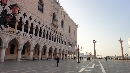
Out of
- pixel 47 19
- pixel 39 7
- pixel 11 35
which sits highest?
pixel 39 7

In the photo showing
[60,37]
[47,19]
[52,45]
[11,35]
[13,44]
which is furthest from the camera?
[60,37]

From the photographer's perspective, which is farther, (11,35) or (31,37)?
(31,37)

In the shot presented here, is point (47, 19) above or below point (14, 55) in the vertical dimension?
above

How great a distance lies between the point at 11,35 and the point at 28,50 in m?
8.41

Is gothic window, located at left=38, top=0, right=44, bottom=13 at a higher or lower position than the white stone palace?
higher

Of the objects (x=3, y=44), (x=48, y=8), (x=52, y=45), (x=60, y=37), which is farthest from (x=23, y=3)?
(x=60, y=37)

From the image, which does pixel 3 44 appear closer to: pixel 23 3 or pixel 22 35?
pixel 22 35

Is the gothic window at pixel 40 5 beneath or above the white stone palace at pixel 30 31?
above

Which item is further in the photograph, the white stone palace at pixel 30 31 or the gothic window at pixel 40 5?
the gothic window at pixel 40 5

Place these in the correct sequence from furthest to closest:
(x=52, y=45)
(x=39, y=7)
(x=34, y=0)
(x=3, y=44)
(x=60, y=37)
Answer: (x=60, y=37)
(x=52, y=45)
(x=39, y=7)
(x=34, y=0)
(x=3, y=44)

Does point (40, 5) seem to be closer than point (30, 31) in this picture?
No

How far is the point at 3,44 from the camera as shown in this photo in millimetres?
18078

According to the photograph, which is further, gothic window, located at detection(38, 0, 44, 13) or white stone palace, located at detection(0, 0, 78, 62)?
gothic window, located at detection(38, 0, 44, 13)

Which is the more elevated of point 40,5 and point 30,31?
point 40,5
